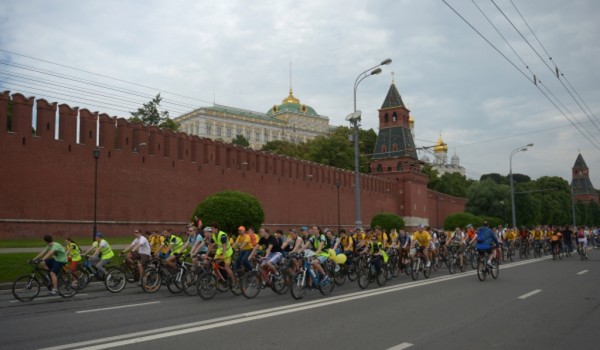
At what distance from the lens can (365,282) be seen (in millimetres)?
13859

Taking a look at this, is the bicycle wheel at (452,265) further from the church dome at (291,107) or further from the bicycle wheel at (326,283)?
the church dome at (291,107)

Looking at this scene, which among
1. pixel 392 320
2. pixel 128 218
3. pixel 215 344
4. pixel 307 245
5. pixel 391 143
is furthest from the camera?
pixel 391 143

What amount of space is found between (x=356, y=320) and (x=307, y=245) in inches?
163

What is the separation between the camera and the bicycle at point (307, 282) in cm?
1165

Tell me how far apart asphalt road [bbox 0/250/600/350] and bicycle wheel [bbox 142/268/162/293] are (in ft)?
0.80

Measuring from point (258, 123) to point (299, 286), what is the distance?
339ft

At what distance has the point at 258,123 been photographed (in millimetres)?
113562

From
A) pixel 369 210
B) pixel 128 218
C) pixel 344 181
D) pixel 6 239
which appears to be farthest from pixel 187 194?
pixel 369 210

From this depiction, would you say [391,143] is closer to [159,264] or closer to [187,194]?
[187,194]

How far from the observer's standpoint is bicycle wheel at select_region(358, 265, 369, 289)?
1373 centimetres

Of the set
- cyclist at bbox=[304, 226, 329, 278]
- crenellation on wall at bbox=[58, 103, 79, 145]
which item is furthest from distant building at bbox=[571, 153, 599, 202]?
cyclist at bbox=[304, 226, 329, 278]

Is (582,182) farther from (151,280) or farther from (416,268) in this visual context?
(151,280)

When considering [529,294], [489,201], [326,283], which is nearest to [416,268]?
[529,294]

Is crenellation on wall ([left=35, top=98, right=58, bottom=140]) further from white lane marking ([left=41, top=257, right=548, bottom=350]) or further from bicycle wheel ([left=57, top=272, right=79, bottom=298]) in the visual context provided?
white lane marking ([left=41, top=257, right=548, bottom=350])
